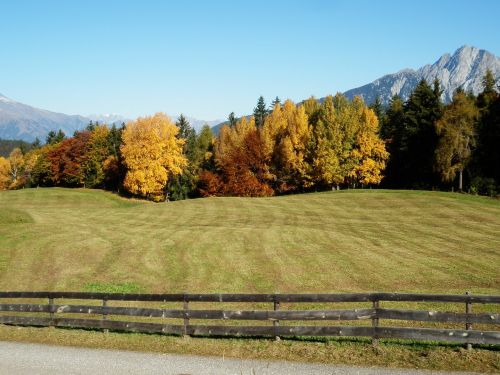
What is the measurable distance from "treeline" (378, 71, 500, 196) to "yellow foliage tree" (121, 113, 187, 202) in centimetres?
4207

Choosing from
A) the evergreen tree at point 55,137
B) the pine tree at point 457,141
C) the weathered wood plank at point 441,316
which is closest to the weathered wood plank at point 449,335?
the weathered wood plank at point 441,316

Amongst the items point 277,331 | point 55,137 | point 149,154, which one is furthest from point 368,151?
point 55,137

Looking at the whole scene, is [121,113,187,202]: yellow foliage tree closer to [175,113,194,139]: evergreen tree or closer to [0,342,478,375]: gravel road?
[175,113,194,139]: evergreen tree

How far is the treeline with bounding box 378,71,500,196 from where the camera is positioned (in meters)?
65.4

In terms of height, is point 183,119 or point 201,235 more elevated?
point 183,119

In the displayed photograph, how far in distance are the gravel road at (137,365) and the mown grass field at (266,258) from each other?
0.72 m

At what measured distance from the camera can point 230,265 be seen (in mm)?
29078

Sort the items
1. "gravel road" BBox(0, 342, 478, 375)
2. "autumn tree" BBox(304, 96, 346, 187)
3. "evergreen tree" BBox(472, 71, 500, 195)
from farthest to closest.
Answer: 1. "autumn tree" BBox(304, 96, 346, 187)
2. "evergreen tree" BBox(472, 71, 500, 195)
3. "gravel road" BBox(0, 342, 478, 375)

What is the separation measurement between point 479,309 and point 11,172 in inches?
6148

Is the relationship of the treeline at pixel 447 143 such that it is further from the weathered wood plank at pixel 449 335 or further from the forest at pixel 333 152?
the weathered wood plank at pixel 449 335

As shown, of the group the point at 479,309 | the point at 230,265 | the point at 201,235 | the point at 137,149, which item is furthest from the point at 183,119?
the point at 479,309

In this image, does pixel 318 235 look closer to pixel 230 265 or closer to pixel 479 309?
pixel 230 265

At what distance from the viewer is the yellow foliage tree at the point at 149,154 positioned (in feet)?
274

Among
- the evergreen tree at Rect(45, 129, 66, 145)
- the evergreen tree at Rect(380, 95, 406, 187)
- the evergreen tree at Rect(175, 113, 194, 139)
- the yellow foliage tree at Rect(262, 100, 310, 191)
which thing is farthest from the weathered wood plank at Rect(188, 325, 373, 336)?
the evergreen tree at Rect(45, 129, 66, 145)
